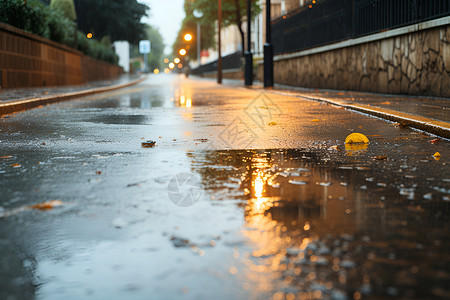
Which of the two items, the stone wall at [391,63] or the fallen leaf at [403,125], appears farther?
the stone wall at [391,63]

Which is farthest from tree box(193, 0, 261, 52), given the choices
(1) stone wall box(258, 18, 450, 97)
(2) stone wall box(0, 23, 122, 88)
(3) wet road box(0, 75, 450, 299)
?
(3) wet road box(0, 75, 450, 299)

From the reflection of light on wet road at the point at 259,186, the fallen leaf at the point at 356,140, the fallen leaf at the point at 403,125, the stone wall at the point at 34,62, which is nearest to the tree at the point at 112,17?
the stone wall at the point at 34,62

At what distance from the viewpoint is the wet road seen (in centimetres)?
260

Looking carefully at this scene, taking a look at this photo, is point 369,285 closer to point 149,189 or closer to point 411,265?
point 411,265

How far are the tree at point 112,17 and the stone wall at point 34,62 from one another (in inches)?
712

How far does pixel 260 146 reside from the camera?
724 cm

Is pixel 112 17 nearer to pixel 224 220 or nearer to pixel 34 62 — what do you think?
pixel 34 62

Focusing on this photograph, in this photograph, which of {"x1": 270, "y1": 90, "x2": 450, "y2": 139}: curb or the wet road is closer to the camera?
the wet road

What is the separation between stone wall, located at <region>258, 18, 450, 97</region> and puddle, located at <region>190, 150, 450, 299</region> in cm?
969

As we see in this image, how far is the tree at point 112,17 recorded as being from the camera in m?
53.6

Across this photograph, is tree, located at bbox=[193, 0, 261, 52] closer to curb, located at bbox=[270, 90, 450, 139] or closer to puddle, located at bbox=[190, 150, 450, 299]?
curb, located at bbox=[270, 90, 450, 139]

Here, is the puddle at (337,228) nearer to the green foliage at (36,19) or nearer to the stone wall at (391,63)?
the stone wall at (391,63)

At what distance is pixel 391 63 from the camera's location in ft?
57.5

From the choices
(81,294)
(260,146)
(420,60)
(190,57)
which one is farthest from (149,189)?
(190,57)
